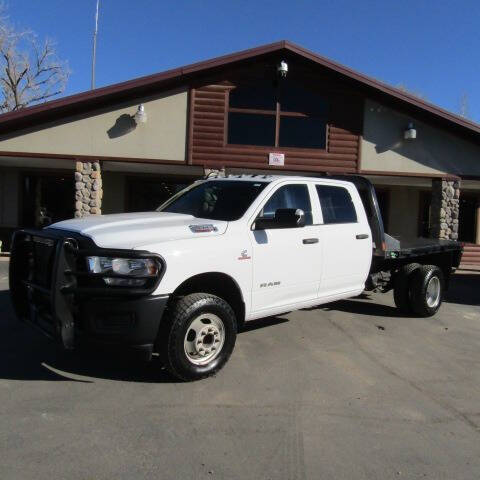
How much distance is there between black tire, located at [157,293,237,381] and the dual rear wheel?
150 inches

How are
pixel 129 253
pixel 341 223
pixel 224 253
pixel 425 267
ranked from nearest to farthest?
1. pixel 129 253
2. pixel 224 253
3. pixel 341 223
4. pixel 425 267

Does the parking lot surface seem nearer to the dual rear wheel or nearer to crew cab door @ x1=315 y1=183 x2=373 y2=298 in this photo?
crew cab door @ x1=315 y1=183 x2=373 y2=298

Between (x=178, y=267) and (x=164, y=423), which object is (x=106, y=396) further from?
(x=178, y=267)

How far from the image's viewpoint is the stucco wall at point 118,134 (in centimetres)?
1304

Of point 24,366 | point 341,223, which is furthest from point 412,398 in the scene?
point 24,366

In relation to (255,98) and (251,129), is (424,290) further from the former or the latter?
(255,98)

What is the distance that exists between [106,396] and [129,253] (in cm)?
119

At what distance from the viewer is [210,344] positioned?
185 inches

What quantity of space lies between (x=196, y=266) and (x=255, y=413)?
1.30m

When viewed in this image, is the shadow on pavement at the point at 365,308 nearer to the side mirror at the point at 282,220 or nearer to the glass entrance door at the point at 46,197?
the side mirror at the point at 282,220

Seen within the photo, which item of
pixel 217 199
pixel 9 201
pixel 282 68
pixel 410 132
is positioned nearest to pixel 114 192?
pixel 9 201

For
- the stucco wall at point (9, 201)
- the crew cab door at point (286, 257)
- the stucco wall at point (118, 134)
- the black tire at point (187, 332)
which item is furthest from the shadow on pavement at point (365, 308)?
the stucco wall at point (9, 201)

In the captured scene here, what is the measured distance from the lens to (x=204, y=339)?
4.64 metres

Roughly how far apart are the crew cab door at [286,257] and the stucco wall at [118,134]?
8.08 m
